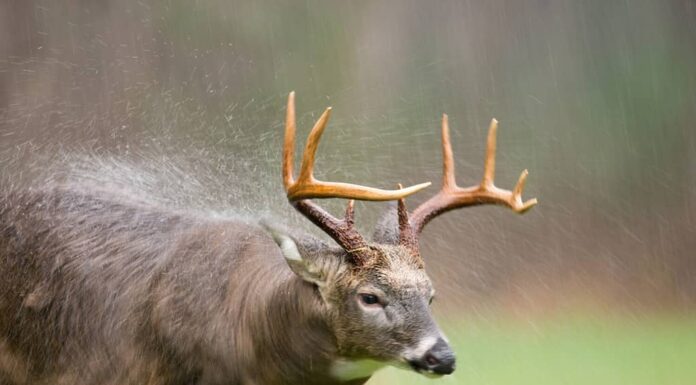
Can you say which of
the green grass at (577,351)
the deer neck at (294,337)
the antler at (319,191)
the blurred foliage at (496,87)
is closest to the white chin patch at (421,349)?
the deer neck at (294,337)

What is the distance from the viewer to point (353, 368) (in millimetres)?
6539

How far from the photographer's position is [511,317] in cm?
1641

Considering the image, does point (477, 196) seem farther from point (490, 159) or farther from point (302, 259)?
point (302, 259)

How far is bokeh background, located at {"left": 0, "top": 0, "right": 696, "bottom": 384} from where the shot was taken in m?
15.9

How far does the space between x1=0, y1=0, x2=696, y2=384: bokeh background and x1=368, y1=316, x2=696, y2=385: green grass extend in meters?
0.05

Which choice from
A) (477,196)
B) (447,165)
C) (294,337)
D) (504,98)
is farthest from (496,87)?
(294,337)

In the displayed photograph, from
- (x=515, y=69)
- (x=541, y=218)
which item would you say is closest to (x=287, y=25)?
(x=515, y=69)

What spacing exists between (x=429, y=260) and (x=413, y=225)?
3.63m

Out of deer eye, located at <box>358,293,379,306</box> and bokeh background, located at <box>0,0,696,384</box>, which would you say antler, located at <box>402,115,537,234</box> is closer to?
deer eye, located at <box>358,293,379,306</box>

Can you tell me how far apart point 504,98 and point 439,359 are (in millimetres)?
12858

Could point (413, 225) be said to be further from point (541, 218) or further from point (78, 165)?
point (541, 218)

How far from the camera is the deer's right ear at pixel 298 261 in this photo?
→ 6461mm

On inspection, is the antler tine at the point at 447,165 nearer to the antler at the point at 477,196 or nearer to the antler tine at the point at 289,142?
the antler at the point at 477,196

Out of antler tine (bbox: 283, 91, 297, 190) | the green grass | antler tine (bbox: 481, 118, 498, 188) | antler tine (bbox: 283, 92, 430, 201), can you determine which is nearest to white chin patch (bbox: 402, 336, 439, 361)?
antler tine (bbox: 283, 92, 430, 201)
